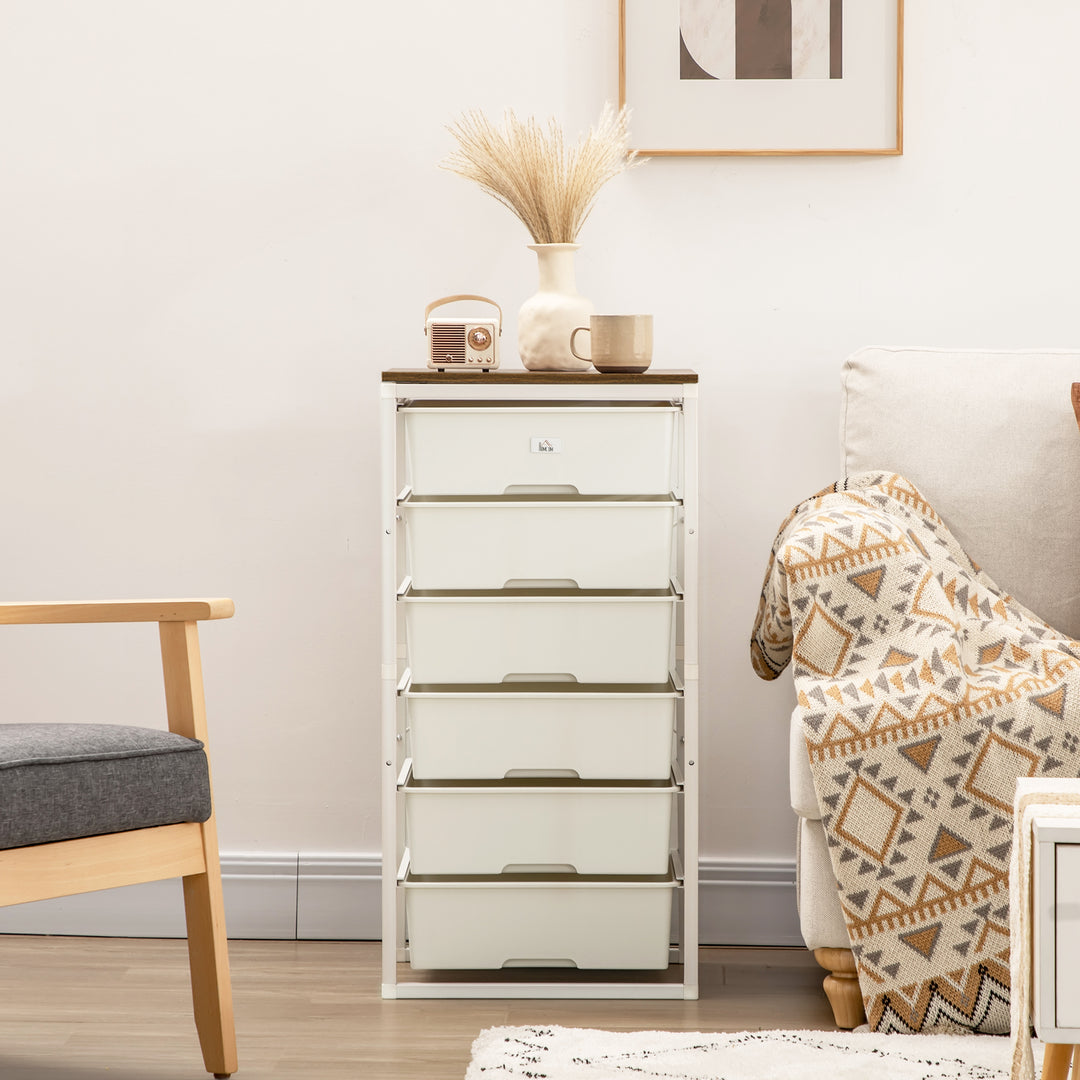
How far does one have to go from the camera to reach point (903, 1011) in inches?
60.0

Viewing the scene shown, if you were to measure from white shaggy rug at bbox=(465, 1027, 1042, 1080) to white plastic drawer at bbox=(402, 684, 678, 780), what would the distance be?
0.36 m

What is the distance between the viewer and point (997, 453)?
6.25ft

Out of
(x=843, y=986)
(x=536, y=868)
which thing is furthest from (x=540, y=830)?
(x=843, y=986)

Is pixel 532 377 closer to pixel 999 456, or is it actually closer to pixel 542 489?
pixel 542 489

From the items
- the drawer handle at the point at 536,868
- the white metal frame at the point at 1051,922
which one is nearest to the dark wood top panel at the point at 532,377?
the drawer handle at the point at 536,868

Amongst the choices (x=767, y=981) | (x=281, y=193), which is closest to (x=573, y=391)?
(x=281, y=193)

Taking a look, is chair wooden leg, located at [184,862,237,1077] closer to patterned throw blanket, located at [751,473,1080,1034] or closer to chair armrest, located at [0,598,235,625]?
chair armrest, located at [0,598,235,625]

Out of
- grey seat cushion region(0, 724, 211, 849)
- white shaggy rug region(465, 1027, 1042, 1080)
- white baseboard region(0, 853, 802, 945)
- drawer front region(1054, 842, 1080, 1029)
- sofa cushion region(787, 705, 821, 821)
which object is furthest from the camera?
white baseboard region(0, 853, 802, 945)

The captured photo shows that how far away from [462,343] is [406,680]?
502 millimetres

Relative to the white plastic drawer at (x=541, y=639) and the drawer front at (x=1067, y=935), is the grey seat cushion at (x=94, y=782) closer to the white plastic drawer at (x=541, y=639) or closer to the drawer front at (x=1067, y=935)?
the white plastic drawer at (x=541, y=639)

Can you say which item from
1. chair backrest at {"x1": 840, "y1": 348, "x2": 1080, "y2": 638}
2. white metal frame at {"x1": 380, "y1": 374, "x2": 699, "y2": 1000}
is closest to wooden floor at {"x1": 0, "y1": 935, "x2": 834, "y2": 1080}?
white metal frame at {"x1": 380, "y1": 374, "x2": 699, "y2": 1000}

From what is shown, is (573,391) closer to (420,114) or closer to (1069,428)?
(420,114)

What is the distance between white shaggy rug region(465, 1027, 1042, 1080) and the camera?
1.44 meters

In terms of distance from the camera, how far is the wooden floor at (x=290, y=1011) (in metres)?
1.55
